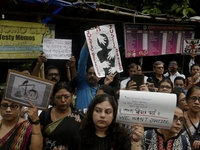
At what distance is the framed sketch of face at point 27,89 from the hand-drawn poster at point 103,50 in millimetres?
1684

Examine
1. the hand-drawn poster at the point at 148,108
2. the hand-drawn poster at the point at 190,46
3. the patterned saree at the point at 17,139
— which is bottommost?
the patterned saree at the point at 17,139

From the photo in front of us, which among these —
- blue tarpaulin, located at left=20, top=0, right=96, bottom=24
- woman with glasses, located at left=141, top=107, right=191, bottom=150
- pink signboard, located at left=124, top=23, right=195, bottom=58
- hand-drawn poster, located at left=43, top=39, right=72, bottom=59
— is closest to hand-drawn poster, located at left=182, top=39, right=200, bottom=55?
pink signboard, located at left=124, top=23, right=195, bottom=58

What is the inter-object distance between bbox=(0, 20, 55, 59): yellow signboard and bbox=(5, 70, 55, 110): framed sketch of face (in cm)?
209

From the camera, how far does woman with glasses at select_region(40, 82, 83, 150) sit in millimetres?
2439

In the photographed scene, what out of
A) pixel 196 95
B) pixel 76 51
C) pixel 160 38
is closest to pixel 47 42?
pixel 76 51

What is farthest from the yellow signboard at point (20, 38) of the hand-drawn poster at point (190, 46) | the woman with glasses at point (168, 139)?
the hand-drawn poster at point (190, 46)

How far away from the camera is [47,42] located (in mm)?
4113

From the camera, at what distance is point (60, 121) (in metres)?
2.50

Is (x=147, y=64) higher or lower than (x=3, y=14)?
lower

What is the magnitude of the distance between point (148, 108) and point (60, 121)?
38.4 inches

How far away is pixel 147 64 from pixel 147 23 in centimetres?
160

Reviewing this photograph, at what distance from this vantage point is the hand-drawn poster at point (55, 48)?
13.4 ft

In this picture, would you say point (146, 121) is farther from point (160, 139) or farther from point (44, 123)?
point (44, 123)

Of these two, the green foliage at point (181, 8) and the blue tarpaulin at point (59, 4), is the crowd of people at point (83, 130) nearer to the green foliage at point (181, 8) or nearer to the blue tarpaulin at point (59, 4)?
the blue tarpaulin at point (59, 4)
